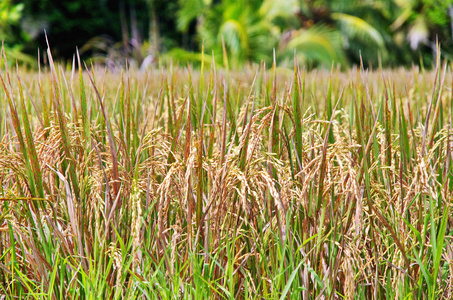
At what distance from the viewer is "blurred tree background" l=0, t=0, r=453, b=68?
404 inches

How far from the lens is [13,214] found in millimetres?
1425

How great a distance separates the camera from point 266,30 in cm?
1089

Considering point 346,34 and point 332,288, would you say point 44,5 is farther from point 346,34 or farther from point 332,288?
point 332,288

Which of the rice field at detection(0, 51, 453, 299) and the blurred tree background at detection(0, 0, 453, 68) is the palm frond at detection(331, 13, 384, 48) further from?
the rice field at detection(0, 51, 453, 299)

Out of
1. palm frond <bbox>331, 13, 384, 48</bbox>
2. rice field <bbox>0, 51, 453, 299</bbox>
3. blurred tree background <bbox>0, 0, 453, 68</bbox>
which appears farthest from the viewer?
palm frond <bbox>331, 13, 384, 48</bbox>

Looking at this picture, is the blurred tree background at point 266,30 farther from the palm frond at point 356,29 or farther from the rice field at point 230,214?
the rice field at point 230,214

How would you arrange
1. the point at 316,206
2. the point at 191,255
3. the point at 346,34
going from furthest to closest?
the point at 346,34
the point at 316,206
the point at 191,255

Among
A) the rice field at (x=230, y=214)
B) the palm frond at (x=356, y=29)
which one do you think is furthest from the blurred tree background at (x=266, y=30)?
the rice field at (x=230, y=214)

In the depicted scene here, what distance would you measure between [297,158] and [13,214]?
34.6 inches

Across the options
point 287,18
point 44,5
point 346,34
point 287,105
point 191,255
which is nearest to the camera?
point 191,255

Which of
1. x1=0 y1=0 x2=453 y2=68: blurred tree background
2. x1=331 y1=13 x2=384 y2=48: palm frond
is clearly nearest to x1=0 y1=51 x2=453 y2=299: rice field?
x1=0 y1=0 x2=453 y2=68: blurred tree background

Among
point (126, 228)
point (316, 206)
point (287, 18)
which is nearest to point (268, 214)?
point (316, 206)

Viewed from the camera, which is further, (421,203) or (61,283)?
(421,203)

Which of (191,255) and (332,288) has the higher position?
(191,255)
